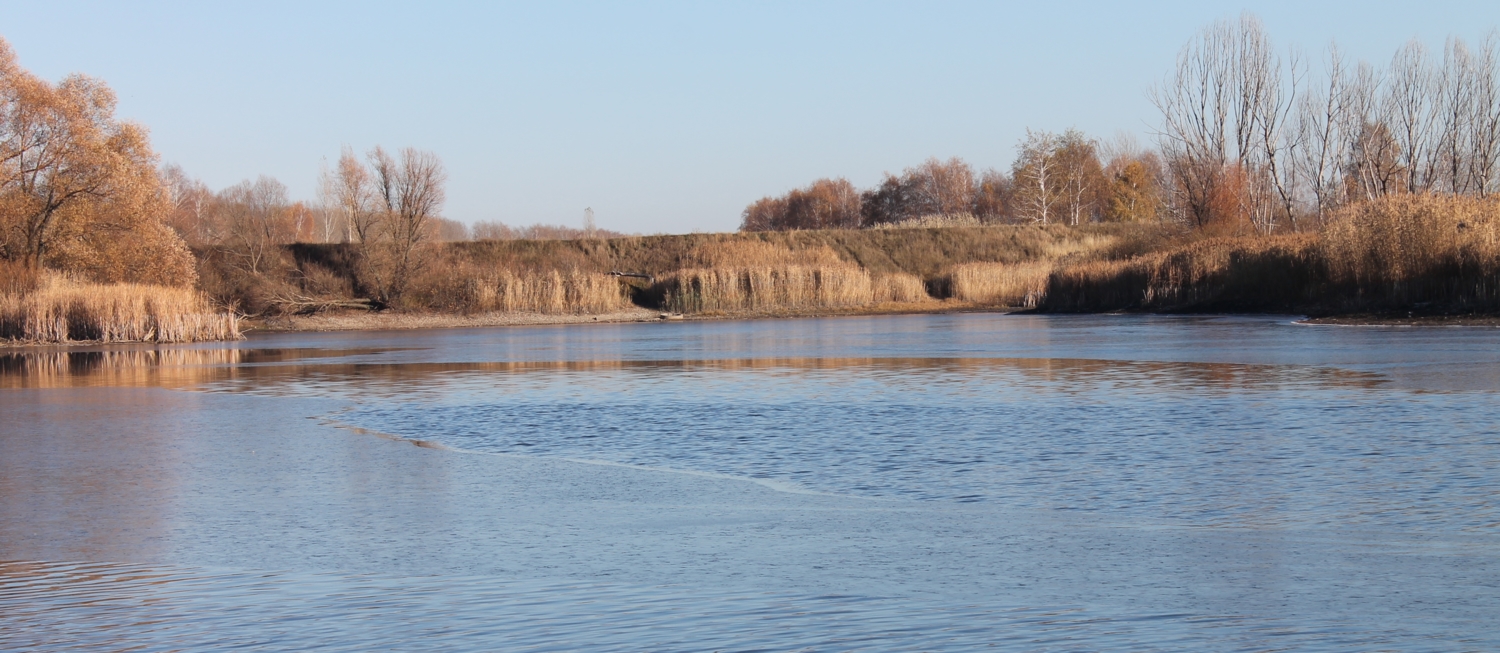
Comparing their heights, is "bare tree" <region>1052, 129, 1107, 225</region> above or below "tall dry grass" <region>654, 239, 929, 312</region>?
above

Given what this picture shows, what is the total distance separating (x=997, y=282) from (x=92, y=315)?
32508 millimetres

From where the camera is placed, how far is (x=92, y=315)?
30734 millimetres

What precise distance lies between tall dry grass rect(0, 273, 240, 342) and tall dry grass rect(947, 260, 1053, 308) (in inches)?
1151

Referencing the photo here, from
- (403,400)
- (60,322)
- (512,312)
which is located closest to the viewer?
(403,400)

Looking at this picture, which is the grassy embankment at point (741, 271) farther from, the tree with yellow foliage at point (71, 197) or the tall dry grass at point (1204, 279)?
the tree with yellow foliage at point (71, 197)

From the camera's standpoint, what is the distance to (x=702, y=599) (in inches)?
188

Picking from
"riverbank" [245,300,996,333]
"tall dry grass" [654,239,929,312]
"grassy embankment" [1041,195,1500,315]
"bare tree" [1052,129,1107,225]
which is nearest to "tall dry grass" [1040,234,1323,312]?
"grassy embankment" [1041,195,1500,315]

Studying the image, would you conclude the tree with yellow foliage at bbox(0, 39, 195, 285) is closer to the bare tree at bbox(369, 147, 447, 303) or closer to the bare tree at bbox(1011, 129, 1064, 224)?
the bare tree at bbox(369, 147, 447, 303)

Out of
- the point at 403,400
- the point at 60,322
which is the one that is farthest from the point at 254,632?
the point at 60,322

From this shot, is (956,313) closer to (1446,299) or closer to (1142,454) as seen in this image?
(1446,299)

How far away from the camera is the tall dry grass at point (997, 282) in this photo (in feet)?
159

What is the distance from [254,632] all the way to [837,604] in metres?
2.13

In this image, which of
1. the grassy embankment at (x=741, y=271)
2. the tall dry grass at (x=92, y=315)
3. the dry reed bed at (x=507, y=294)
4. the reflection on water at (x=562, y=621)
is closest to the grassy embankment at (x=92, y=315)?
the tall dry grass at (x=92, y=315)

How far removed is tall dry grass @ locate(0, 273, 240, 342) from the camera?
100.0 feet
